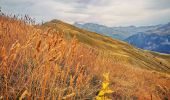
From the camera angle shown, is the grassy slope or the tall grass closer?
the tall grass

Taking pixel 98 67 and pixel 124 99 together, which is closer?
pixel 124 99

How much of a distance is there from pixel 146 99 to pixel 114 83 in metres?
1.26

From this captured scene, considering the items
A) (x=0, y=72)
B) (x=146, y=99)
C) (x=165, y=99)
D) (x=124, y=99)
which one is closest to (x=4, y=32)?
(x=0, y=72)

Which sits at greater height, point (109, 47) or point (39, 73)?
point (39, 73)

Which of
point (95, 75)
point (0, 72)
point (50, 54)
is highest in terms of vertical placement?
point (50, 54)

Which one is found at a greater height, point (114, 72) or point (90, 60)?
point (90, 60)

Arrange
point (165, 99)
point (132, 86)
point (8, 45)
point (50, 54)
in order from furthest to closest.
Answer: point (132, 86) < point (165, 99) < point (8, 45) < point (50, 54)

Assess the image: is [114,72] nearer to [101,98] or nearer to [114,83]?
[114,83]

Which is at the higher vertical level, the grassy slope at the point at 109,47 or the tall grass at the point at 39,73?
the tall grass at the point at 39,73

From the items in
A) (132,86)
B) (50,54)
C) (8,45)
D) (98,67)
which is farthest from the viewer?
(132,86)

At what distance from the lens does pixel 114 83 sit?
865cm

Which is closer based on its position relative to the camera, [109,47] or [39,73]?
[39,73]

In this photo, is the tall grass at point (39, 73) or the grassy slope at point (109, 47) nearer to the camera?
the tall grass at point (39, 73)

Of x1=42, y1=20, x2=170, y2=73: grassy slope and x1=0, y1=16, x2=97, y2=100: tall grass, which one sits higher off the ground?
x1=0, y1=16, x2=97, y2=100: tall grass
